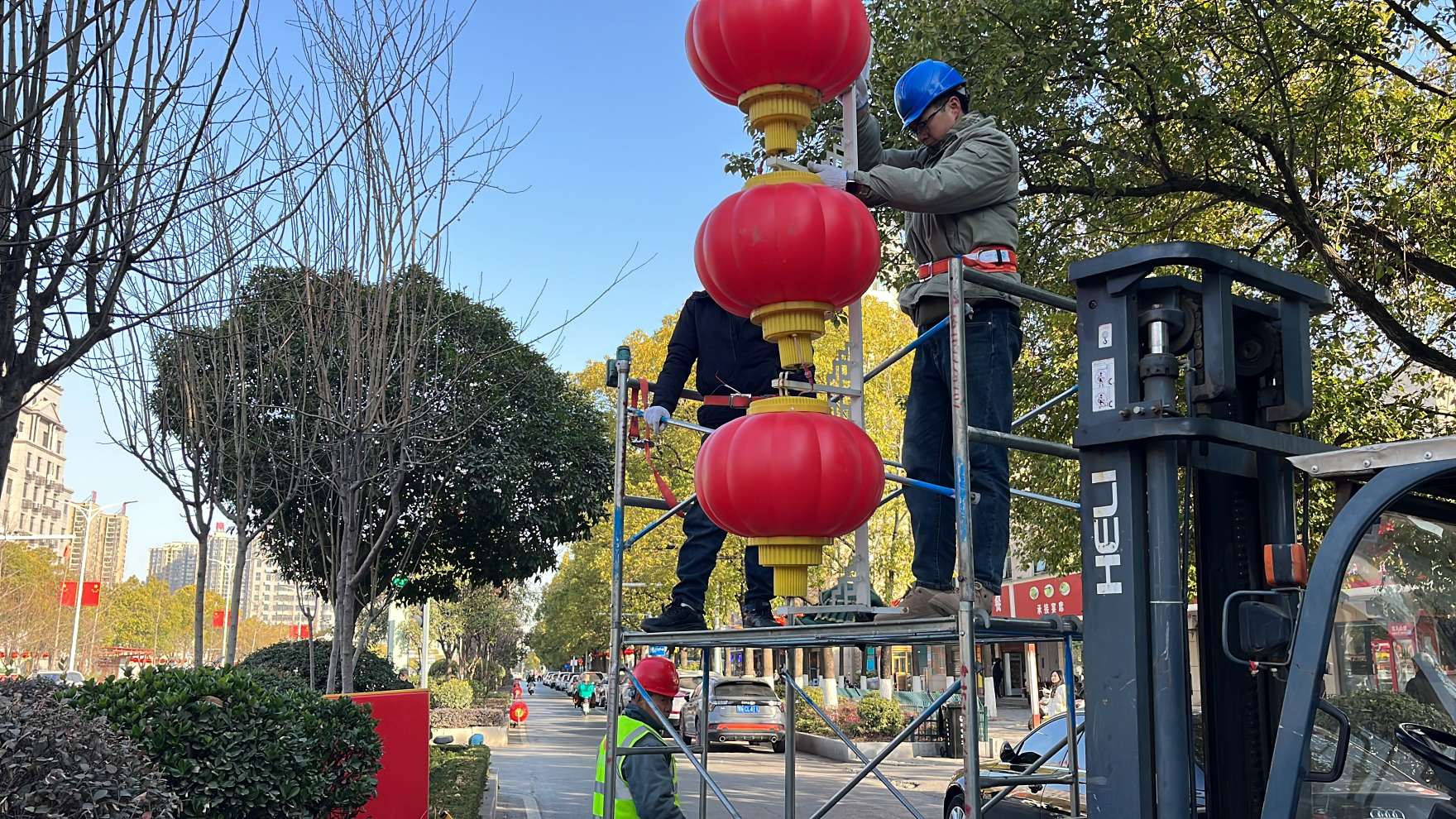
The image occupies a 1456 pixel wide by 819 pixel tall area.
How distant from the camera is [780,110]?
4477 mm

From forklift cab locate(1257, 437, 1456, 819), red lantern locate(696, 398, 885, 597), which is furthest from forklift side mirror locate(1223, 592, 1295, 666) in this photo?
red lantern locate(696, 398, 885, 597)

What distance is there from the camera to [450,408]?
13.6 m

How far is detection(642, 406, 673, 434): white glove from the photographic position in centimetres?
562

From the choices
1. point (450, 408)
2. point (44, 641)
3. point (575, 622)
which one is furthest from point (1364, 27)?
point (44, 641)

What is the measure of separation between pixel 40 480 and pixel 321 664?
101659 mm

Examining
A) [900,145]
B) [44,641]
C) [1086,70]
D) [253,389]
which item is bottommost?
[44,641]

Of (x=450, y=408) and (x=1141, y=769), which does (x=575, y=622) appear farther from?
(x=1141, y=769)

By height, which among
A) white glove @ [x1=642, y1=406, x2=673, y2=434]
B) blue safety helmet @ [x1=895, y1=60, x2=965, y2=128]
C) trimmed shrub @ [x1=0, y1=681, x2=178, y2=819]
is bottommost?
trimmed shrub @ [x1=0, y1=681, x2=178, y2=819]

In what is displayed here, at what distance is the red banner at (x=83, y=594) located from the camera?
168ft

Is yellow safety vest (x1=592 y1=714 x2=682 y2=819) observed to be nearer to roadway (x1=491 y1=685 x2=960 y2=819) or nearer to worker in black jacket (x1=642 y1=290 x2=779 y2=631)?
worker in black jacket (x1=642 y1=290 x2=779 y2=631)

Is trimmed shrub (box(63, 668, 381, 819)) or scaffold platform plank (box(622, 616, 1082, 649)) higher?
scaffold platform plank (box(622, 616, 1082, 649))

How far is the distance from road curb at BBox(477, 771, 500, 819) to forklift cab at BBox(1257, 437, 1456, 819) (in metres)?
9.38

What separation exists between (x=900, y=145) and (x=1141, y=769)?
727 cm

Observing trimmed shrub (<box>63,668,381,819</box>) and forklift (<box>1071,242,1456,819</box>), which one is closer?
forklift (<box>1071,242,1456,819</box>)
